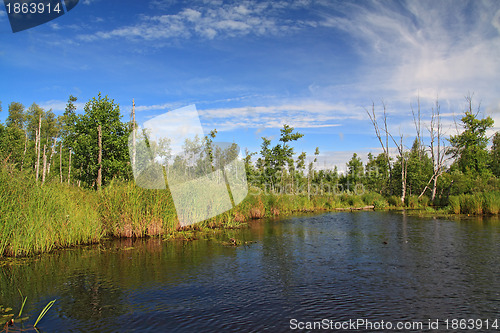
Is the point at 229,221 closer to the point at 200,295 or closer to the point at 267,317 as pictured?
the point at 200,295

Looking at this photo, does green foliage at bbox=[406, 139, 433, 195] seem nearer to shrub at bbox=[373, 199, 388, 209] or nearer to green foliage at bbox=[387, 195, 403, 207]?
green foliage at bbox=[387, 195, 403, 207]

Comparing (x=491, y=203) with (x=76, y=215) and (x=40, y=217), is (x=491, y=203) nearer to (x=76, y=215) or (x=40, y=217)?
(x=76, y=215)

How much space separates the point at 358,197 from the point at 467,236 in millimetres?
19175

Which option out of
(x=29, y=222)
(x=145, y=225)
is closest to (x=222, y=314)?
(x=29, y=222)

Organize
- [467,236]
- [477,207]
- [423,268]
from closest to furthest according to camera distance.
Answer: [423,268]
[467,236]
[477,207]

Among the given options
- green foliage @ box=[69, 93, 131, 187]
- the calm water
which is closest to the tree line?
green foliage @ box=[69, 93, 131, 187]

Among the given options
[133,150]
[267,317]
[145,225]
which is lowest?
[267,317]

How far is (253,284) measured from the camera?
7.66 metres

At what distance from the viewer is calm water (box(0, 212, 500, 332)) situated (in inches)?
227

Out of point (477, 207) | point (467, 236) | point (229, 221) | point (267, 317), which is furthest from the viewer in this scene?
point (477, 207)

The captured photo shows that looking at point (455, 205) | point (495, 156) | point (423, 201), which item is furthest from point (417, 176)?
point (495, 156)

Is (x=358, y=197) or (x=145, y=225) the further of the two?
(x=358, y=197)

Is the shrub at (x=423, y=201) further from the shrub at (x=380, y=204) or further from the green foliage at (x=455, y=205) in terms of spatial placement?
the green foliage at (x=455, y=205)

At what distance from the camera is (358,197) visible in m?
32.7
